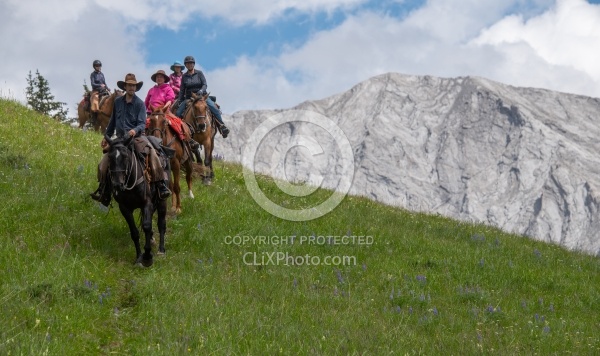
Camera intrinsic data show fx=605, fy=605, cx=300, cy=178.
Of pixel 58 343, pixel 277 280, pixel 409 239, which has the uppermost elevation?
pixel 409 239

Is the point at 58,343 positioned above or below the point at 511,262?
below

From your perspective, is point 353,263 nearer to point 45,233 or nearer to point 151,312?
point 151,312

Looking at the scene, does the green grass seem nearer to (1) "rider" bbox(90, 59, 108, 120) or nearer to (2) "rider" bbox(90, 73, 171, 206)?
(2) "rider" bbox(90, 73, 171, 206)

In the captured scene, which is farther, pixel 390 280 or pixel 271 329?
pixel 390 280

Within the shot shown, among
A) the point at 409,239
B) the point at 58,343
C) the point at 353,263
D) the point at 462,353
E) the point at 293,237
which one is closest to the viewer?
the point at 58,343

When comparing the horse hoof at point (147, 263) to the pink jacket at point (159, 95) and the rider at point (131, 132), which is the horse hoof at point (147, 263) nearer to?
the rider at point (131, 132)

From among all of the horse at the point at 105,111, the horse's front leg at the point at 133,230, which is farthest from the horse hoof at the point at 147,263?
the horse at the point at 105,111

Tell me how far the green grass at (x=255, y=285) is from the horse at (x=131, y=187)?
0.52m

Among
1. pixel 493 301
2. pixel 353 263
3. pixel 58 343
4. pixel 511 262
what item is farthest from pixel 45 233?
pixel 511 262

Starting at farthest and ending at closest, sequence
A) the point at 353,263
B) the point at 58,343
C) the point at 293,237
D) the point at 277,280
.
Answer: the point at 293,237
the point at 353,263
the point at 277,280
the point at 58,343

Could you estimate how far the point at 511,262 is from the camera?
14.4 meters

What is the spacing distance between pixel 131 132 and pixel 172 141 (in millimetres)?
3899

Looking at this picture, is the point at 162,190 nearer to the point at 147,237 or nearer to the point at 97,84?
the point at 147,237

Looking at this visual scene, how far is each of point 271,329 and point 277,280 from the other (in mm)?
2542
